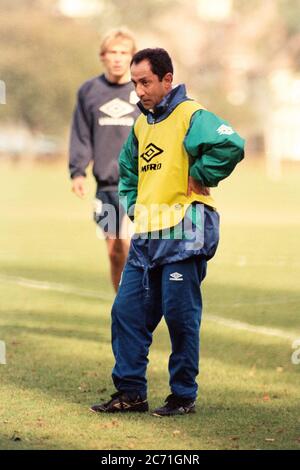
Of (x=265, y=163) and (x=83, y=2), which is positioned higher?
(x=83, y=2)

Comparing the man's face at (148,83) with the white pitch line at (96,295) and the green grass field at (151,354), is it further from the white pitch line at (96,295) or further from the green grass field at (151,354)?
the white pitch line at (96,295)

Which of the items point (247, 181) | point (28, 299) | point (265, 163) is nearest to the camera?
point (28, 299)

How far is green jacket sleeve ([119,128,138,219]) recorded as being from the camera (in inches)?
311

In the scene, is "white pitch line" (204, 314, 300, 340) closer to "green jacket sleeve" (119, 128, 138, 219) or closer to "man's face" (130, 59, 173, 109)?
"green jacket sleeve" (119, 128, 138, 219)

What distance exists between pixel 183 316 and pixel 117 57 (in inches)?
153

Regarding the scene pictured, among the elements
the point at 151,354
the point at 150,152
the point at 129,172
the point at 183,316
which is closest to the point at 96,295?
the point at 151,354

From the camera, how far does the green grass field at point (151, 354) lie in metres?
7.16

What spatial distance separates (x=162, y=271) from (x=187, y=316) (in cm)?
30

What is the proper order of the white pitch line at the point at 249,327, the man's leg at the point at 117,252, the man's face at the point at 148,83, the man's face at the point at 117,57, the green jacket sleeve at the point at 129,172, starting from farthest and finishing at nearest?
the man's leg at the point at 117,252, the white pitch line at the point at 249,327, the man's face at the point at 117,57, the green jacket sleeve at the point at 129,172, the man's face at the point at 148,83

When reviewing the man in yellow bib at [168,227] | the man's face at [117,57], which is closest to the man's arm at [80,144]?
the man's face at [117,57]

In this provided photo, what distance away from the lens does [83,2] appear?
100 meters

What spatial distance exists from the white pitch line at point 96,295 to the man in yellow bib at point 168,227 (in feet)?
10.9
